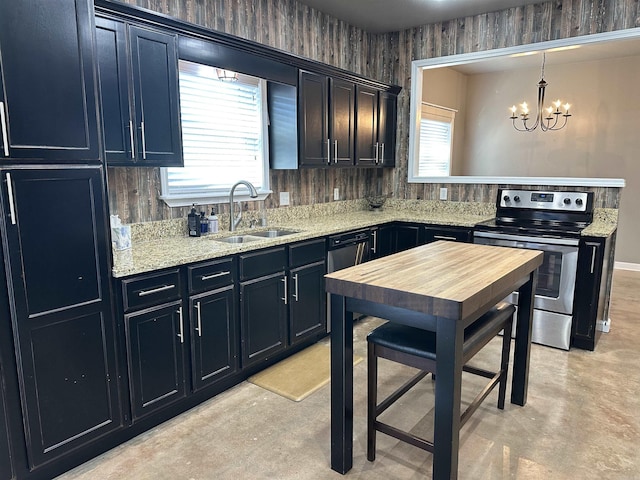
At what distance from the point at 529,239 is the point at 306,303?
1831mm

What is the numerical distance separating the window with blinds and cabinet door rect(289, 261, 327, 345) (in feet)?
2.78

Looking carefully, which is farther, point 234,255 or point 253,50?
point 253,50

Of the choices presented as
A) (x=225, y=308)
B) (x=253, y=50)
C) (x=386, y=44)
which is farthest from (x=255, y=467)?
(x=386, y=44)

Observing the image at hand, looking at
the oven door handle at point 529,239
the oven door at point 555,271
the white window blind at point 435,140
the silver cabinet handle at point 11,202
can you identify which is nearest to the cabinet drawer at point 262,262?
the silver cabinet handle at point 11,202

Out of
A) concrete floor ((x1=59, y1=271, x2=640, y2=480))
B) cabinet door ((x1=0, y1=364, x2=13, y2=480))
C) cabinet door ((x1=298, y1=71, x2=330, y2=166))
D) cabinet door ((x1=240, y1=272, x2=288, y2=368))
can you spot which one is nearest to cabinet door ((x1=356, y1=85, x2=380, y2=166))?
cabinet door ((x1=298, y1=71, x2=330, y2=166))

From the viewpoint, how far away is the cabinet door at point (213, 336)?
242 cm

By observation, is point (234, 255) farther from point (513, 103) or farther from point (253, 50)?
point (513, 103)

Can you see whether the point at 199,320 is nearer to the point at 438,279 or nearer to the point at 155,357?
the point at 155,357

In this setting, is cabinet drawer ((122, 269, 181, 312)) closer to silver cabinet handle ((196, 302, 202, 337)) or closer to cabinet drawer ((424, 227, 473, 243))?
silver cabinet handle ((196, 302, 202, 337))

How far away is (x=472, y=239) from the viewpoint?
3.78 m

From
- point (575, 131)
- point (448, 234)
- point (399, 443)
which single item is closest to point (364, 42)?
point (448, 234)

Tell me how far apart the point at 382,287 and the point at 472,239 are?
233 cm

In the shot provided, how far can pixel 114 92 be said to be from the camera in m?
2.21

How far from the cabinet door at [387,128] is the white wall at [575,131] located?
2.61 meters
